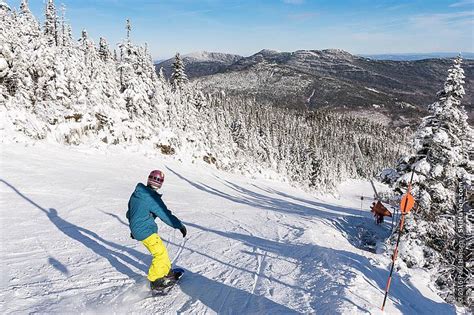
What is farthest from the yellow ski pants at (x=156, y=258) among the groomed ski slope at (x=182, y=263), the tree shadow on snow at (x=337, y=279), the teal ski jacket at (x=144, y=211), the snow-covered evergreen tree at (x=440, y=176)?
the snow-covered evergreen tree at (x=440, y=176)

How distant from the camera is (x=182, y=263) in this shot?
25.0 ft

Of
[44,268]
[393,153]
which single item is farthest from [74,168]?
[393,153]

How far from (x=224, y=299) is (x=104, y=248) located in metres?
3.66

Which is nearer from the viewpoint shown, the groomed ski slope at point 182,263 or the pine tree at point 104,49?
the groomed ski slope at point 182,263

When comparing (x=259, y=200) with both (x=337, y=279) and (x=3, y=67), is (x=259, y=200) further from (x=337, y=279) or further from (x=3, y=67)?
(x=3, y=67)

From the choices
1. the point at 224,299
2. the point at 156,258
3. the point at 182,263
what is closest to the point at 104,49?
the point at 182,263

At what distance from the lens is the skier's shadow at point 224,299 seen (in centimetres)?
564

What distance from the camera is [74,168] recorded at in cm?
1725

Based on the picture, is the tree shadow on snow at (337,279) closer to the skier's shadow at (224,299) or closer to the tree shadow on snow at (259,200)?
the skier's shadow at (224,299)

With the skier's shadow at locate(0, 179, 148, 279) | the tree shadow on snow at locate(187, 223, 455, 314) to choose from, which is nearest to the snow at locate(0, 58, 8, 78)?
the skier's shadow at locate(0, 179, 148, 279)

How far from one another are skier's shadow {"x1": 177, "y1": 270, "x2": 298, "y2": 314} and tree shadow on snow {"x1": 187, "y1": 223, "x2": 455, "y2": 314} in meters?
0.75

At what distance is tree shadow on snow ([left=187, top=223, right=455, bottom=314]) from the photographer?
238 inches

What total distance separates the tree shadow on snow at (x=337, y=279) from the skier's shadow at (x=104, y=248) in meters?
2.70

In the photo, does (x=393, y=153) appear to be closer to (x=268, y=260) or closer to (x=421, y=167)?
(x=421, y=167)
